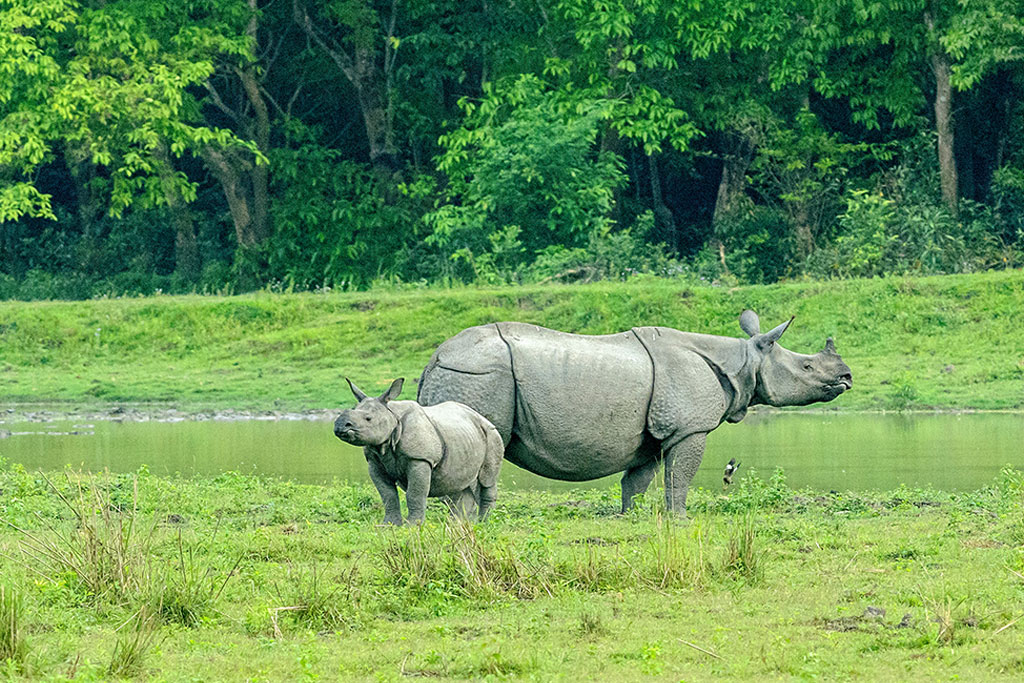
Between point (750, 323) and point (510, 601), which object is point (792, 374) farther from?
point (510, 601)

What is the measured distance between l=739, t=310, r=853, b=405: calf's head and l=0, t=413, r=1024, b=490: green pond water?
1206 millimetres

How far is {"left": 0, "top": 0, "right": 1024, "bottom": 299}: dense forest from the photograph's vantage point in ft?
88.7

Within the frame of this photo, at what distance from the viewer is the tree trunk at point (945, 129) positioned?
90.2 ft

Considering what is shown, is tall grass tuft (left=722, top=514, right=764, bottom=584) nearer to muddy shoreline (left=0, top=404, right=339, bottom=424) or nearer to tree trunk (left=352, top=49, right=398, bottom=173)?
muddy shoreline (left=0, top=404, right=339, bottom=424)

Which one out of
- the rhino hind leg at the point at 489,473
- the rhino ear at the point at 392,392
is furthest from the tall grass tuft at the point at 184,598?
the rhino hind leg at the point at 489,473

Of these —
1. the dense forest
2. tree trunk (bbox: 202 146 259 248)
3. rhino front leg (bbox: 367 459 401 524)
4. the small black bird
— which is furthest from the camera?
tree trunk (bbox: 202 146 259 248)

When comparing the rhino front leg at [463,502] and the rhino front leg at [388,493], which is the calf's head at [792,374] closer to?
the rhino front leg at [463,502]

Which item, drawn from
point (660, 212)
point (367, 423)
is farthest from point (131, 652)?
point (660, 212)

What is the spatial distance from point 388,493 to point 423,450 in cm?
53

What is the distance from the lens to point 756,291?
889 inches

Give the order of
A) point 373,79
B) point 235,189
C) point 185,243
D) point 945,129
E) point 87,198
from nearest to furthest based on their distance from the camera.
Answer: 1. point 945,129
2. point 373,79
3. point 235,189
4. point 185,243
5. point 87,198

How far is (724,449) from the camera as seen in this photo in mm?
16266

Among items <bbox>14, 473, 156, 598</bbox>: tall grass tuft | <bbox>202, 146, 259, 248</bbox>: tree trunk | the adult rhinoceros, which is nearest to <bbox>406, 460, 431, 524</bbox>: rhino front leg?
the adult rhinoceros

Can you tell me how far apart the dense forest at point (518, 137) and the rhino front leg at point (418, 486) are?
50.2 ft
